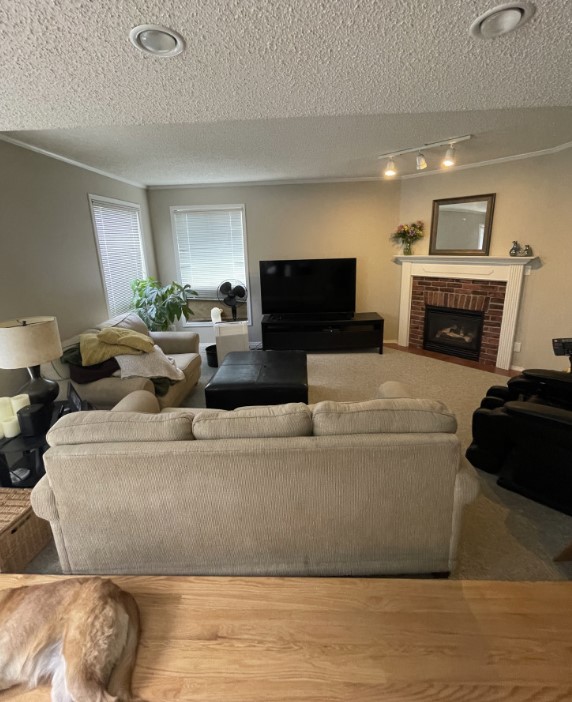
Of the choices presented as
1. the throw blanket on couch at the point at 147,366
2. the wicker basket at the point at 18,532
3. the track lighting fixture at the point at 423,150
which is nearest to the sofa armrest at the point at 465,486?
the wicker basket at the point at 18,532

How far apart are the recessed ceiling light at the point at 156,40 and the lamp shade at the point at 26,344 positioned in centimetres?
168

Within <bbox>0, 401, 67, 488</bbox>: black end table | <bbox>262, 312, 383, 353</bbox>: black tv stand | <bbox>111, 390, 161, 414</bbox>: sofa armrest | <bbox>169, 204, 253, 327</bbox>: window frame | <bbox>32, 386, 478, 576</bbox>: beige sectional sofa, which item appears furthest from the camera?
<bbox>169, 204, 253, 327</bbox>: window frame

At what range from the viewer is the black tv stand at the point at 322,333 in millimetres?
5023

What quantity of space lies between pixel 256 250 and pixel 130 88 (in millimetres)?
3895

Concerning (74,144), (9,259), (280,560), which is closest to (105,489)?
(280,560)

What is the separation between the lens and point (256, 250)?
5340 millimetres

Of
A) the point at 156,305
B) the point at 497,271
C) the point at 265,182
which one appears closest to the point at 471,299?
the point at 497,271

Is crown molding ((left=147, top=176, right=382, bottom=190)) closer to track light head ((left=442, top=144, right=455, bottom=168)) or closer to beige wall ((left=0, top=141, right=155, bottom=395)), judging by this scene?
beige wall ((left=0, top=141, right=155, bottom=395))

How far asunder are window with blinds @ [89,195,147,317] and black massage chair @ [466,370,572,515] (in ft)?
13.0

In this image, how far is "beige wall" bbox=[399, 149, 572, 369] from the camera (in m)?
3.69

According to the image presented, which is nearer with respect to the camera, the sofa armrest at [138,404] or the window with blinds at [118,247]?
the sofa armrest at [138,404]

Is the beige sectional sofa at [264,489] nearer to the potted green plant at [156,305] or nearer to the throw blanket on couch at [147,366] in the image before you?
the throw blanket on couch at [147,366]

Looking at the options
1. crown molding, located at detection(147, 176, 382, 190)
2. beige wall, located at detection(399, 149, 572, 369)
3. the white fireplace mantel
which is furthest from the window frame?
beige wall, located at detection(399, 149, 572, 369)

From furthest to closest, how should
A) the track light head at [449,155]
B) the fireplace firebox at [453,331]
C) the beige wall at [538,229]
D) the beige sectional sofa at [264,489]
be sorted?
the fireplace firebox at [453,331] < the beige wall at [538,229] < the track light head at [449,155] < the beige sectional sofa at [264,489]
